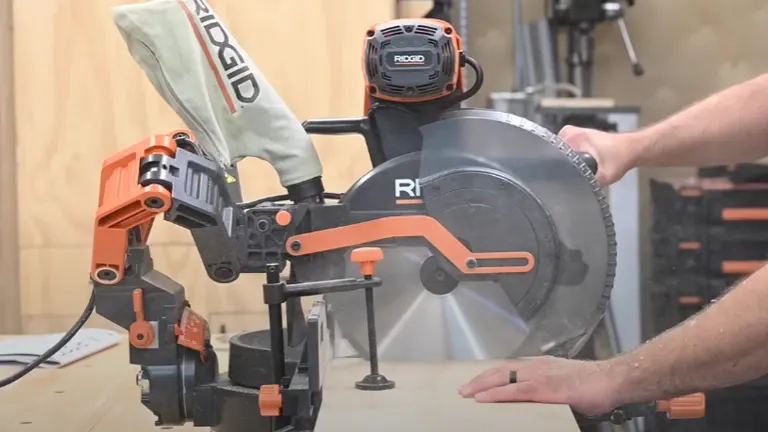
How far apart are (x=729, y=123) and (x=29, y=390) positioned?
47.4 inches

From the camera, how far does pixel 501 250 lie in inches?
35.7

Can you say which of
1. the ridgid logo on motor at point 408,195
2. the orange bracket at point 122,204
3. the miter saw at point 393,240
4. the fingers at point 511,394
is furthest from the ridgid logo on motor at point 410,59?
the fingers at point 511,394

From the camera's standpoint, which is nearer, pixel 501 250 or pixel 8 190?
pixel 501 250

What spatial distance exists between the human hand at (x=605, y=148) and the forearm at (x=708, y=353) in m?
0.42

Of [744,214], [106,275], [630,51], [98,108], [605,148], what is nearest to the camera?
[106,275]

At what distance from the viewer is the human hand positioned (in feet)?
3.94

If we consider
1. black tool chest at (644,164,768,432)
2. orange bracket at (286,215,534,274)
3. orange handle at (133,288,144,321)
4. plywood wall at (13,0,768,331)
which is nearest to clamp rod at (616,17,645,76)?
black tool chest at (644,164,768,432)

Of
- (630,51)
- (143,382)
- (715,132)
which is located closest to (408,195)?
(143,382)

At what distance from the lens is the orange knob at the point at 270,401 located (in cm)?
83

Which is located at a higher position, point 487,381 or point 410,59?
point 410,59

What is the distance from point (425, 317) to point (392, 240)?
0.10m

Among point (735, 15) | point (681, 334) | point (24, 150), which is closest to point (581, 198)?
point (681, 334)

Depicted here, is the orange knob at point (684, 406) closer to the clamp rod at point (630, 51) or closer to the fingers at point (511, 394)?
the fingers at point (511, 394)

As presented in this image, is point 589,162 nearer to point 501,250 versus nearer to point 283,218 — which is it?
point 501,250
